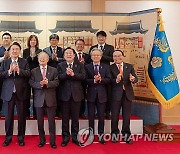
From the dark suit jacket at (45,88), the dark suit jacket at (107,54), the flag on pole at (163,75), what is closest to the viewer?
the dark suit jacket at (45,88)

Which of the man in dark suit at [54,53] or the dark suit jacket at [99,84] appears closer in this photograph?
the dark suit jacket at [99,84]

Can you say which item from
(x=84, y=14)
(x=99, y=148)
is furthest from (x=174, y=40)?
(x=99, y=148)

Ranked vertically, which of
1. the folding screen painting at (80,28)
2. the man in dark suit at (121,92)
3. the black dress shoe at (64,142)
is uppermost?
the folding screen painting at (80,28)

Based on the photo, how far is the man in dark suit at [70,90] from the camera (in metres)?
4.28

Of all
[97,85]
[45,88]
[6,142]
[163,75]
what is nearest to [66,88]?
[45,88]

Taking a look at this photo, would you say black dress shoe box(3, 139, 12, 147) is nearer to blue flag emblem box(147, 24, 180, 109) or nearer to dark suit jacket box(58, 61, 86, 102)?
dark suit jacket box(58, 61, 86, 102)

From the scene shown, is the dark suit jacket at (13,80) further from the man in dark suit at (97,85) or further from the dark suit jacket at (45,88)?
the man in dark suit at (97,85)

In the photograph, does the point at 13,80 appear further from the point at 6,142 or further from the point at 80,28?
the point at 80,28

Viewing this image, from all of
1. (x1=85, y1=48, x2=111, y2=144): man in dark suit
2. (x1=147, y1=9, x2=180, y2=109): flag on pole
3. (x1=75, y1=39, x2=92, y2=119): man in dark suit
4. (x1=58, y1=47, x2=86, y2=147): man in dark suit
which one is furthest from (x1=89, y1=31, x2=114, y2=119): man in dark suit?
(x1=147, y1=9, x2=180, y2=109): flag on pole

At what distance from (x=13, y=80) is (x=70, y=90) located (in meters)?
0.84

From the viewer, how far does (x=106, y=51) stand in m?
5.00

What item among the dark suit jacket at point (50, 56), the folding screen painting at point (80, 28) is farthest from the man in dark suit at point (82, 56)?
the folding screen painting at point (80, 28)

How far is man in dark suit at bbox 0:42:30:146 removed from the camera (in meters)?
4.16

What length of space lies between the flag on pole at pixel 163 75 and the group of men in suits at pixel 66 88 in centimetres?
74
